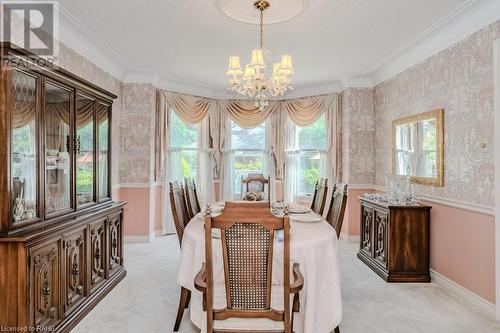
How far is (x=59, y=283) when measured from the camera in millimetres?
2510

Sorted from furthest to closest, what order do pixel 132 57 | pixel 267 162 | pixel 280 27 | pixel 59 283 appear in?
1. pixel 267 162
2. pixel 132 57
3. pixel 280 27
4. pixel 59 283

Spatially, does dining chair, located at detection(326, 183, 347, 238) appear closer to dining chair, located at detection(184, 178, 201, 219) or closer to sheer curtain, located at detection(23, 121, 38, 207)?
dining chair, located at detection(184, 178, 201, 219)

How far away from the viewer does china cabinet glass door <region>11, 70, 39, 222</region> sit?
2.19m

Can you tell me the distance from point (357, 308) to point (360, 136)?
3325mm

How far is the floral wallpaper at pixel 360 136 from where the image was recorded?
223 inches

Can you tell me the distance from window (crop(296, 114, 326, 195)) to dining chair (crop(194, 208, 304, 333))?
4769mm

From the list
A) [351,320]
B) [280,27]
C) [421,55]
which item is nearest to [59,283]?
[351,320]

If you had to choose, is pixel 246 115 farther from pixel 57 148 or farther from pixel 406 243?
pixel 57 148

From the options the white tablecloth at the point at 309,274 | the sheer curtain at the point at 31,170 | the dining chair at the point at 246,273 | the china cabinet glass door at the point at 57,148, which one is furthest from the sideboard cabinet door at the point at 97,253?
the dining chair at the point at 246,273

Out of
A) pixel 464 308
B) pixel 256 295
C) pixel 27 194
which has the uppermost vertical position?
pixel 27 194

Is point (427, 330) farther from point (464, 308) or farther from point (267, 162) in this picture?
point (267, 162)

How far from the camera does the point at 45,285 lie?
2.34m

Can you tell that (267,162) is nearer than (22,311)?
No

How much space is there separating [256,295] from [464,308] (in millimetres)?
2420
